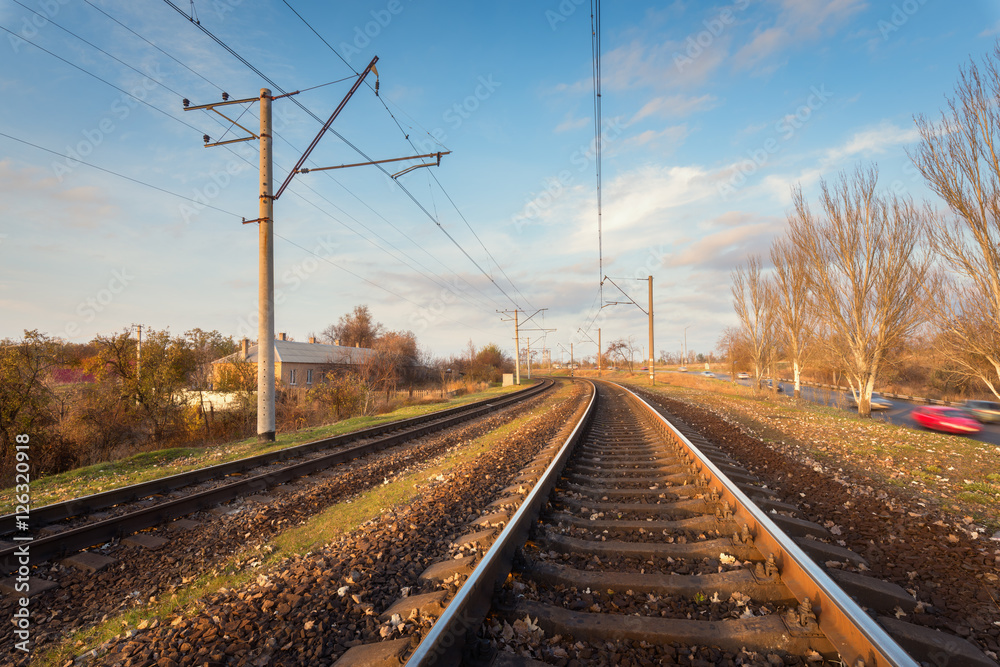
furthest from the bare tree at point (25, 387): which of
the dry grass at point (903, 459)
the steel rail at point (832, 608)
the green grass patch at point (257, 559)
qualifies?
the dry grass at point (903, 459)

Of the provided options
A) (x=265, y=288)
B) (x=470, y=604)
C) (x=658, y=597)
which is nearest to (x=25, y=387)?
(x=265, y=288)

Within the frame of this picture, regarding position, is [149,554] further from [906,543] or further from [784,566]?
[906,543]

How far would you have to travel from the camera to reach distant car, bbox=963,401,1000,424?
23859 millimetres

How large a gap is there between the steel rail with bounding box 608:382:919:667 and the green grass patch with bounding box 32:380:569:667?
4162 millimetres

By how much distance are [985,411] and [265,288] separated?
122ft

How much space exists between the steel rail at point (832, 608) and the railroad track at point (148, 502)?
604 centimetres

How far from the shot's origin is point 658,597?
9.20 ft

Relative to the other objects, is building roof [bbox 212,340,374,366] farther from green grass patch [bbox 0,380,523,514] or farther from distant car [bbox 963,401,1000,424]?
distant car [bbox 963,401,1000,424]

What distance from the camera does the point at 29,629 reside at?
3328mm

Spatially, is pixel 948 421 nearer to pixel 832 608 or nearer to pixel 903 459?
pixel 903 459

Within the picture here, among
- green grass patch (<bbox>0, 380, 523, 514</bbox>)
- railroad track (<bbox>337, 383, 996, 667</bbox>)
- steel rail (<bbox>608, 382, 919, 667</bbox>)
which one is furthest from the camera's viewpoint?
green grass patch (<bbox>0, 380, 523, 514</bbox>)

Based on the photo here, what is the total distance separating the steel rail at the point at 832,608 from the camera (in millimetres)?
1965

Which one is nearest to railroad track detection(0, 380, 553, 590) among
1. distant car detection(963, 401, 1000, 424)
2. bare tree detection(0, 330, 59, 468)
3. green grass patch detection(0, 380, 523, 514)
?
green grass patch detection(0, 380, 523, 514)

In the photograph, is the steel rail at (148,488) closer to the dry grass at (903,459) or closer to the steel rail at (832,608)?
the steel rail at (832,608)
